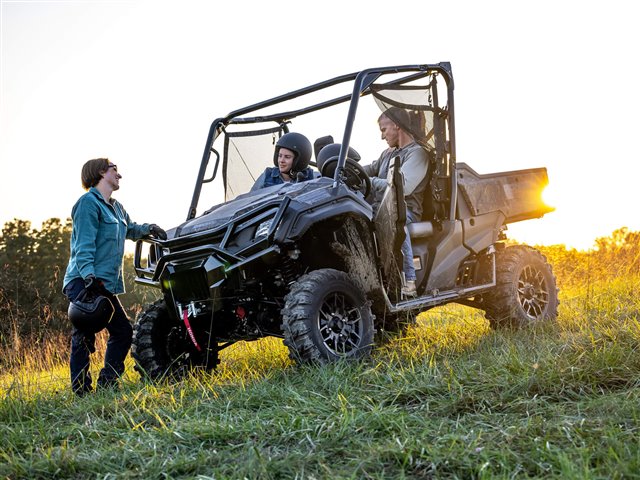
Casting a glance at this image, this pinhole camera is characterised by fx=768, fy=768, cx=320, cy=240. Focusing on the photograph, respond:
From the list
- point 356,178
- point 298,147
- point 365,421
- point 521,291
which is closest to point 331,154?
point 298,147

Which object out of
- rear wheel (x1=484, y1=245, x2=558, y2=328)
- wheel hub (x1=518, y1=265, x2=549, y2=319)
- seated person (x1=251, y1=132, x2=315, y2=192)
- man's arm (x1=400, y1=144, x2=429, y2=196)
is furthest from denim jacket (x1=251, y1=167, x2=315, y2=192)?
wheel hub (x1=518, y1=265, x2=549, y2=319)

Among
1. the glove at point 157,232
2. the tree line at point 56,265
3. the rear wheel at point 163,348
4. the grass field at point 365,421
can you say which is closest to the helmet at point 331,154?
the glove at point 157,232

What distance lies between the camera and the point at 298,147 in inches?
254

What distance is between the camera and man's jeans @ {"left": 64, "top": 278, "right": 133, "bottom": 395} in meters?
5.78

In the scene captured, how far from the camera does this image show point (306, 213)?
207 inches

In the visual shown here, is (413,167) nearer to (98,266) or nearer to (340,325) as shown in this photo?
(340,325)

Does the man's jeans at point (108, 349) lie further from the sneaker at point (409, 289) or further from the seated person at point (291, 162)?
the sneaker at point (409, 289)

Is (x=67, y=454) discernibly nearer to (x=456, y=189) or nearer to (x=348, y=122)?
(x=348, y=122)

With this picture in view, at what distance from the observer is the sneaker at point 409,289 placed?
6.20m

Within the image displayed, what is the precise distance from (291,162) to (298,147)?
14cm

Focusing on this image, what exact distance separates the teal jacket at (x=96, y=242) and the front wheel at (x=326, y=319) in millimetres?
1531

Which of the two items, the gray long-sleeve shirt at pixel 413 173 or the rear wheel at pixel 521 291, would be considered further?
the rear wheel at pixel 521 291

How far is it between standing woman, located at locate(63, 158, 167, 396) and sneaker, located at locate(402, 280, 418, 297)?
194 cm

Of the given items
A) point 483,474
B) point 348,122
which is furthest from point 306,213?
point 483,474
